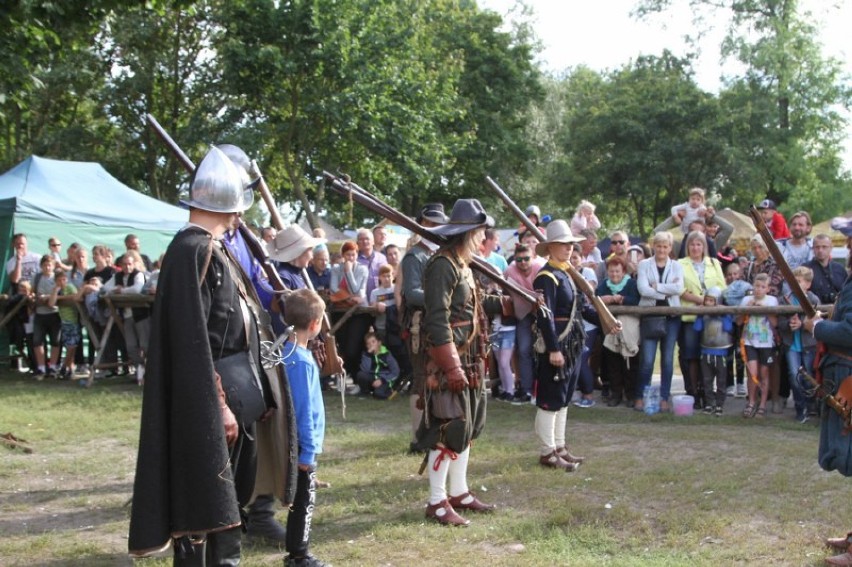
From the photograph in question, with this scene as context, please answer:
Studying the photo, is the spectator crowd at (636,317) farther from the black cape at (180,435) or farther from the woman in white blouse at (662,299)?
the black cape at (180,435)

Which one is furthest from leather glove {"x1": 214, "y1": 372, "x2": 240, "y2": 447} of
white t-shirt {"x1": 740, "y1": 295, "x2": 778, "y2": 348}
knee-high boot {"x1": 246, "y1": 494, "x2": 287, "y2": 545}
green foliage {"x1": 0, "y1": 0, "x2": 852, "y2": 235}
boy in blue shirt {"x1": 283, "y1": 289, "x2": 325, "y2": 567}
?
green foliage {"x1": 0, "y1": 0, "x2": 852, "y2": 235}

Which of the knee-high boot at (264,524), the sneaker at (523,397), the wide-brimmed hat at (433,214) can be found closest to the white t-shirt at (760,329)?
the sneaker at (523,397)

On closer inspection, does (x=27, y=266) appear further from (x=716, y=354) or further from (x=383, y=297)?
(x=716, y=354)

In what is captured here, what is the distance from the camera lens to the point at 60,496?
675cm

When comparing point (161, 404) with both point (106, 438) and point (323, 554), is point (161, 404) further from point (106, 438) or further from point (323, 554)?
point (106, 438)

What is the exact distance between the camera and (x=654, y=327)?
10266mm

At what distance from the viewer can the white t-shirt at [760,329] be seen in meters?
9.77

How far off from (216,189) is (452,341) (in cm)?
223

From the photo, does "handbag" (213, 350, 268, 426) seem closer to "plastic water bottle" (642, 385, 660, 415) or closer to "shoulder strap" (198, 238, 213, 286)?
"shoulder strap" (198, 238, 213, 286)

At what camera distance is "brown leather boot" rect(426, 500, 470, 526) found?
5836 millimetres

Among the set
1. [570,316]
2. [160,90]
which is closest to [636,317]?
[570,316]

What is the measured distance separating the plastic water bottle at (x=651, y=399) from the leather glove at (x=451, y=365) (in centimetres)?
496

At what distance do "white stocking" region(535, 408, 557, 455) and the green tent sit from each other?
1089 cm

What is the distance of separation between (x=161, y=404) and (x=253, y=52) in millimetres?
23105
